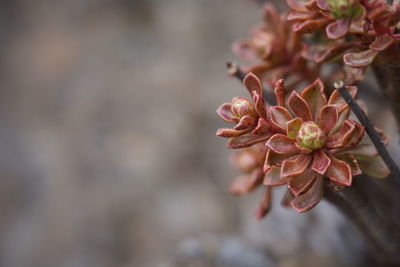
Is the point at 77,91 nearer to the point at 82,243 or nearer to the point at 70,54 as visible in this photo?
the point at 70,54

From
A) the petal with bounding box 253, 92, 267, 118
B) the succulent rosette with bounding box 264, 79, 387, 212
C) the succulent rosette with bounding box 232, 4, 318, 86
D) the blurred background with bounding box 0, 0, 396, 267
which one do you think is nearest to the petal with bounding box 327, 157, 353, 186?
the succulent rosette with bounding box 264, 79, 387, 212

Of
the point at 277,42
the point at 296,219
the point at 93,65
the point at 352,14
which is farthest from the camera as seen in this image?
the point at 93,65

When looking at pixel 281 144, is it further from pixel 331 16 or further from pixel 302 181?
pixel 331 16

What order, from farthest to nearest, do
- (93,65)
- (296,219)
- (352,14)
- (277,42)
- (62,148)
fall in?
1. (93,65)
2. (62,148)
3. (296,219)
4. (277,42)
5. (352,14)

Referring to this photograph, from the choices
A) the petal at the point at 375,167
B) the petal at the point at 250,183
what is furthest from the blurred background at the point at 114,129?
the petal at the point at 375,167

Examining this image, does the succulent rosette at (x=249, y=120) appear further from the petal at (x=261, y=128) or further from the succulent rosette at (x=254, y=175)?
the succulent rosette at (x=254, y=175)

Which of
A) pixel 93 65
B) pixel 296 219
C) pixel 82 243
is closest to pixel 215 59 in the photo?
pixel 93 65

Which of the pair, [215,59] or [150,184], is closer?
[150,184]

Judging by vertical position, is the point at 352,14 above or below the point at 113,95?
above
